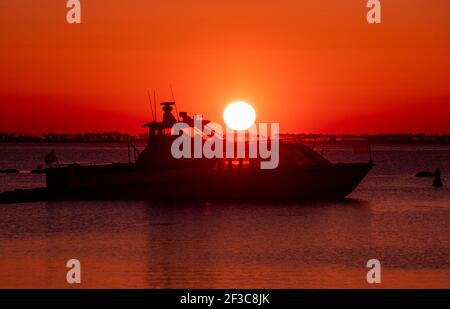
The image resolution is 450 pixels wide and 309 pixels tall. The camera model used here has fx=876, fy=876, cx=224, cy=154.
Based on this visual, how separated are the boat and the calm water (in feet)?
2.78

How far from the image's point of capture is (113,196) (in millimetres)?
48375

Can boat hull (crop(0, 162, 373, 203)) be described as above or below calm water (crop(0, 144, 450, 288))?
above

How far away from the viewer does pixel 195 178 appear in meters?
47.3

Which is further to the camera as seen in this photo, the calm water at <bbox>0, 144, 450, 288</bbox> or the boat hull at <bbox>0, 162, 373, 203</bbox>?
the boat hull at <bbox>0, 162, 373, 203</bbox>

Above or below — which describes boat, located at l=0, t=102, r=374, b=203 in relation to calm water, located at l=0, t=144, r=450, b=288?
above

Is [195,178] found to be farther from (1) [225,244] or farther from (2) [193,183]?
(1) [225,244]

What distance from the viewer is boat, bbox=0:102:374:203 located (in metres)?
47.3

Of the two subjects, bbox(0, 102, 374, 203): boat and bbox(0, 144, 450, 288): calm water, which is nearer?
bbox(0, 144, 450, 288): calm water

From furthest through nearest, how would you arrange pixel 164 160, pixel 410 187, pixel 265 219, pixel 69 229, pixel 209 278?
pixel 410 187
pixel 164 160
pixel 265 219
pixel 69 229
pixel 209 278

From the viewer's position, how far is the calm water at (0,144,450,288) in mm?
25484

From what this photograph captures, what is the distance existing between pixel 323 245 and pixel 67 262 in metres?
9.98

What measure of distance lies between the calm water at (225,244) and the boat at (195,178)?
847 mm
